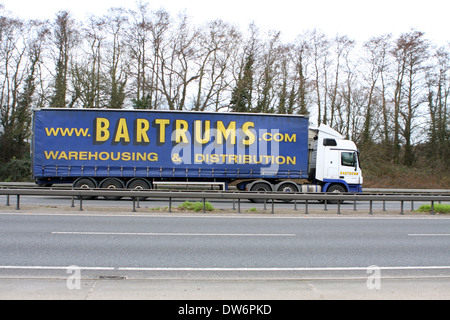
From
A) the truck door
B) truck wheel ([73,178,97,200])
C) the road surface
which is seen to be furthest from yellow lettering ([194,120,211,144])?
the truck door

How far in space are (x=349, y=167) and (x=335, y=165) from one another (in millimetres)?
809

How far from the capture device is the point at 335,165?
736 inches

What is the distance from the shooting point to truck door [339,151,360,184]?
18.7m

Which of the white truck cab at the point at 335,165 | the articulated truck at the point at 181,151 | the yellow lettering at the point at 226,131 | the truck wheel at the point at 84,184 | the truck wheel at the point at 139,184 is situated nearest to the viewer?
the truck wheel at the point at 84,184

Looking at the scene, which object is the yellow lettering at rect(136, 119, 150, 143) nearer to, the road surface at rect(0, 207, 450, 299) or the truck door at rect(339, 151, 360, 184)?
the road surface at rect(0, 207, 450, 299)

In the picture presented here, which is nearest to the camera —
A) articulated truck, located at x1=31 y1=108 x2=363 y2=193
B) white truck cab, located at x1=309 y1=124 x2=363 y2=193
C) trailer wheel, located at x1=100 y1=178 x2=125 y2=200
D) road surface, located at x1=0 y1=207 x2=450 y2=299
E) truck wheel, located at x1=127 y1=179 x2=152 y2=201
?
road surface, located at x1=0 y1=207 x2=450 y2=299

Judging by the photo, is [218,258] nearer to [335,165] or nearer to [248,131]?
[248,131]

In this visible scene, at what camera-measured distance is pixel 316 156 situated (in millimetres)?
19000

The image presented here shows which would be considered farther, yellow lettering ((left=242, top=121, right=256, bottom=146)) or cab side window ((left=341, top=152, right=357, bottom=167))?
cab side window ((left=341, top=152, right=357, bottom=167))

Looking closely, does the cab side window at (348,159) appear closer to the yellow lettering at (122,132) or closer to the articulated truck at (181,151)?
the articulated truck at (181,151)

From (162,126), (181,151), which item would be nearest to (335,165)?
(181,151)

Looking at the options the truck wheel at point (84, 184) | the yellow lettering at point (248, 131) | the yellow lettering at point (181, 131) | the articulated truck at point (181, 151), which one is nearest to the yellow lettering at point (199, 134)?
the articulated truck at point (181, 151)

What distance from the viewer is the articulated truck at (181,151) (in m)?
17.7

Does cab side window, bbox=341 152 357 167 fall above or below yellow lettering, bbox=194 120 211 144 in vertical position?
below
